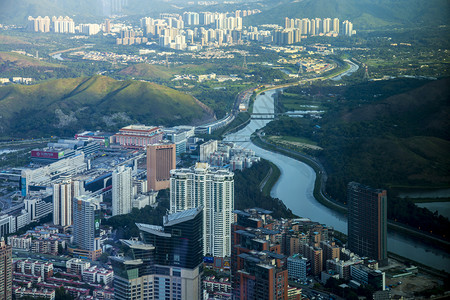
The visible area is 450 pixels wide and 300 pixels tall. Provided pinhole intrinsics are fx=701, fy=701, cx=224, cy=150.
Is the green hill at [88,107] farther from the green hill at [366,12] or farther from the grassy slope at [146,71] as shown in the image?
the green hill at [366,12]

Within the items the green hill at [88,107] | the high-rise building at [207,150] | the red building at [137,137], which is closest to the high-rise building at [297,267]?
the high-rise building at [207,150]

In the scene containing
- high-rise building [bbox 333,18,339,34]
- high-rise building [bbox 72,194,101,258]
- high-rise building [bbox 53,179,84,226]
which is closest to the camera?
high-rise building [bbox 72,194,101,258]

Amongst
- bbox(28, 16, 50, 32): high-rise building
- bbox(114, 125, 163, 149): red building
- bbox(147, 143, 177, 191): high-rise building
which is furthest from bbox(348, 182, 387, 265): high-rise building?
bbox(28, 16, 50, 32): high-rise building

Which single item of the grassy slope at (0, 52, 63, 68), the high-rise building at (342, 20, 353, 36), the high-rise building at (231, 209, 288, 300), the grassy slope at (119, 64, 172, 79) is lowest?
the high-rise building at (231, 209, 288, 300)

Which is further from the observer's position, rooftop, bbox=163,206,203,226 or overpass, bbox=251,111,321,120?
overpass, bbox=251,111,321,120

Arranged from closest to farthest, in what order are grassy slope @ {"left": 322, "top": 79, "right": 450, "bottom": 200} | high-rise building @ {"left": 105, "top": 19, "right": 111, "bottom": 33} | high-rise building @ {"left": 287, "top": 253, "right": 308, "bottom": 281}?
high-rise building @ {"left": 287, "top": 253, "right": 308, "bottom": 281} → grassy slope @ {"left": 322, "top": 79, "right": 450, "bottom": 200} → high-rise building @ {"left": 105, "top": 19, "right": 111, "bottom": 33}

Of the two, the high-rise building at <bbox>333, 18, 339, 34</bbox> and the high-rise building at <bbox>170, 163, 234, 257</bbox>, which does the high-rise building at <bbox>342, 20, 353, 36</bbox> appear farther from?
the high-rise building at <bbox>170, 163, 234, 257</bbox>

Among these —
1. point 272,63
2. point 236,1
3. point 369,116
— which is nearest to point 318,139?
point 369,116

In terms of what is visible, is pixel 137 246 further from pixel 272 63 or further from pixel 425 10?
pixel 272 63
